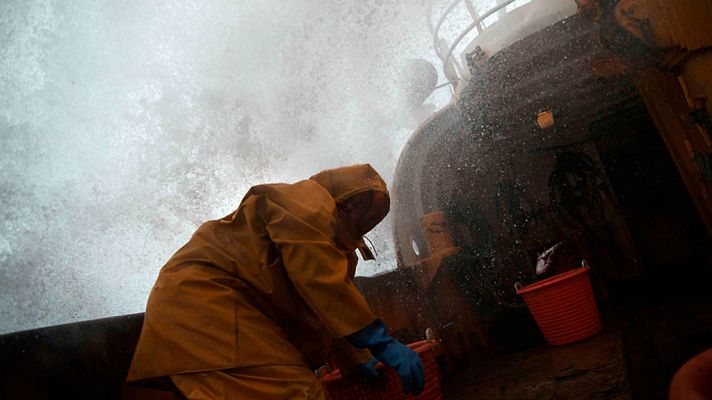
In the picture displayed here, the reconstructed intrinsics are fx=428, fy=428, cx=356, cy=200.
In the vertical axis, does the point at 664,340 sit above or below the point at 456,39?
Answer: below

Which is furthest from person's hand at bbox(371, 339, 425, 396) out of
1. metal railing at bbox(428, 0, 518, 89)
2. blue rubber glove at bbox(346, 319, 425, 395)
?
metal railing at bbox(428, 0, 518, 89)

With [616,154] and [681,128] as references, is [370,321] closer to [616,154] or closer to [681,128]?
[681,128]

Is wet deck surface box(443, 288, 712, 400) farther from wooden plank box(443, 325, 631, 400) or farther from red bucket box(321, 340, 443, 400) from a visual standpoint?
red bucket box(321, 340, 443, 400)

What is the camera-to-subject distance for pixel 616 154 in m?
6.66

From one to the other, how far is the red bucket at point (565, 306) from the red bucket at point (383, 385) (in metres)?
2.38

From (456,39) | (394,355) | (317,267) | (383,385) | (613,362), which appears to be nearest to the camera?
(317,267)

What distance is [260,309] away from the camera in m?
1.79

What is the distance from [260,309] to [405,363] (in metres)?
0.64

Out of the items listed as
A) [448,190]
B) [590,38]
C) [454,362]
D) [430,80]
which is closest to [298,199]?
[454,362]

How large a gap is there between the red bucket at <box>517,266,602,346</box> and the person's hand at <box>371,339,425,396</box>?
8.73 ft

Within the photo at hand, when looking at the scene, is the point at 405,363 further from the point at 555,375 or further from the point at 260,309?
the point at 555,375

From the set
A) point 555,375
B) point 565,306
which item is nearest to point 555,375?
point 555,375

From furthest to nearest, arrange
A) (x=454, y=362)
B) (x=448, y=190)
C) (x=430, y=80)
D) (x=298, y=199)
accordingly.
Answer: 1. (x=430, y=80)
2. (x=448, y=190)
3. (x=454, y=362)
4. (x=298, y=199)

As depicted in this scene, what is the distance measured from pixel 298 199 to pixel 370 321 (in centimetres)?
59
